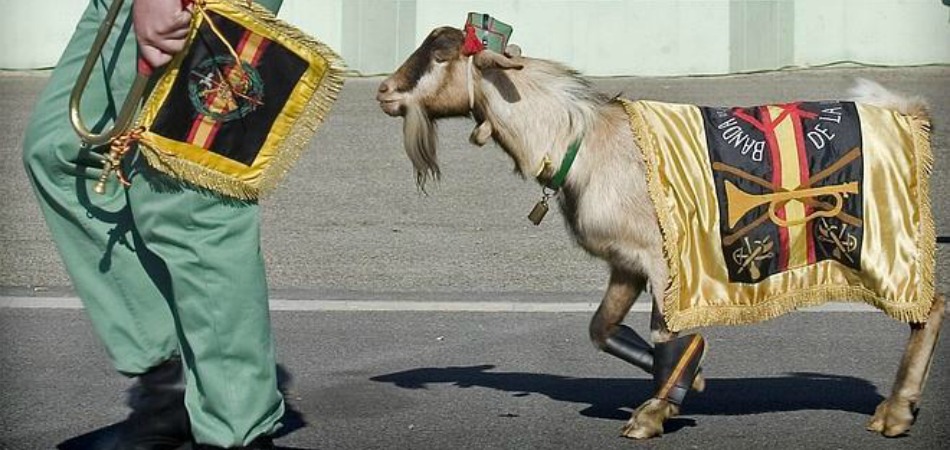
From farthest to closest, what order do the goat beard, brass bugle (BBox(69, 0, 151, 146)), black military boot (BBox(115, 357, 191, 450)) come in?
1. the goat beard
2. black military boot (BBox(115, 357, 191, 450))
3. brass bugle (BBox(69, 0, 151, 146))

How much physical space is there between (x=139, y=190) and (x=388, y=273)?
3765mm

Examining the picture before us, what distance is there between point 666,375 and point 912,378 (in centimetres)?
77

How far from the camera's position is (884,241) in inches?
215

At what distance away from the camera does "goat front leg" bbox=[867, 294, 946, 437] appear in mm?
5551

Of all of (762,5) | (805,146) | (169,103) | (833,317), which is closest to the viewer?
(169,103)

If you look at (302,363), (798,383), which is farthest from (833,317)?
(302,363)

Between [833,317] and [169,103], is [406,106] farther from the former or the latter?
[833,317]

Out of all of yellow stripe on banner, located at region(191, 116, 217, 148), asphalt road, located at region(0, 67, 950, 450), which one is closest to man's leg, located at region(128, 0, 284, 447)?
yellow stripe on banner, located at region(191, 116, 217, 148)

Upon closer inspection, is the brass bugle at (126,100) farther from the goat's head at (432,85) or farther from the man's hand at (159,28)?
the goat's head at (432,85)

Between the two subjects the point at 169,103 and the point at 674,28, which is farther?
the point at 674,28

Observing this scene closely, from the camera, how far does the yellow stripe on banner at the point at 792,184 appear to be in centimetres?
543

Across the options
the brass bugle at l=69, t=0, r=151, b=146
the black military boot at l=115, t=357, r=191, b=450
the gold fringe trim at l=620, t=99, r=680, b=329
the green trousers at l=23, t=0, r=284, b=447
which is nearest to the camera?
the brass bugle at l=69, t=0, r=151, b=146

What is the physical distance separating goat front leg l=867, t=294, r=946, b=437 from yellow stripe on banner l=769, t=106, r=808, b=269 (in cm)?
43

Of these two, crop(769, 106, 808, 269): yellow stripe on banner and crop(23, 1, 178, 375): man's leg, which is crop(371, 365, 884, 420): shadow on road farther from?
crop(23, 1, 178, 375): man's leg
